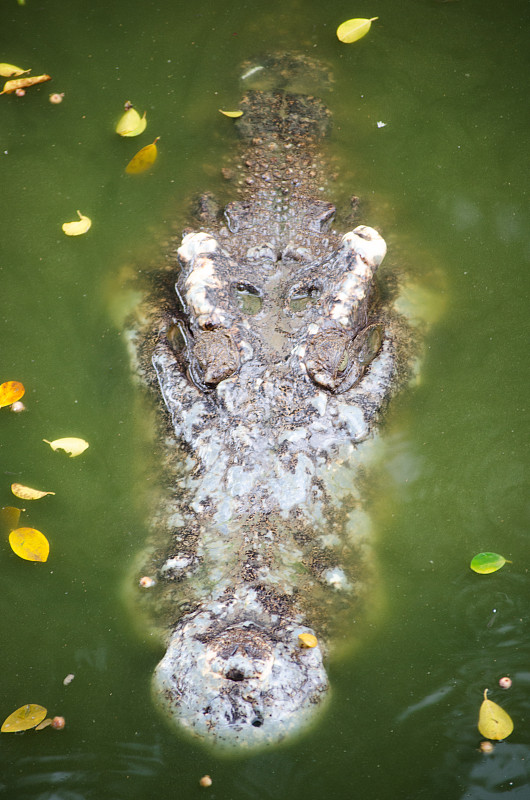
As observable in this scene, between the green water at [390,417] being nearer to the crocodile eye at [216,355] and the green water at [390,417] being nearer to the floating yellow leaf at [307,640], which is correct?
the floating yellow leaf at [307,640]

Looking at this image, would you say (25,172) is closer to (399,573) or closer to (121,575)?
(121,575)

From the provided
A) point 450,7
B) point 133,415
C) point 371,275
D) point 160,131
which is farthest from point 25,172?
point 450,7

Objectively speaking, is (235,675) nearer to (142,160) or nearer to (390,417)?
(390,417)

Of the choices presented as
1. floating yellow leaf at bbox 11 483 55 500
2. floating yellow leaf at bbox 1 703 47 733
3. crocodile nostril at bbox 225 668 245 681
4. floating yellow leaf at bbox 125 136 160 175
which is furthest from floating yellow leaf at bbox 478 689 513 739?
floating yellow leaf at bbox 125 136 160 175

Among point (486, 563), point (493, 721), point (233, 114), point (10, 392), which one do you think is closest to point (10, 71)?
point (233, 114)

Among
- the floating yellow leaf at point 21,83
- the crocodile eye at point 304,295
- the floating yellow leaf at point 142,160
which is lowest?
the crocodile eye at point 304,295

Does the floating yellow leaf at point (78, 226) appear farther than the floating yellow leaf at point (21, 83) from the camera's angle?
No

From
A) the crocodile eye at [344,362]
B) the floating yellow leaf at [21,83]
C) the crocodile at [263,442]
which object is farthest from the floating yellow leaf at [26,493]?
the floating yellow leaf at [21,83]
